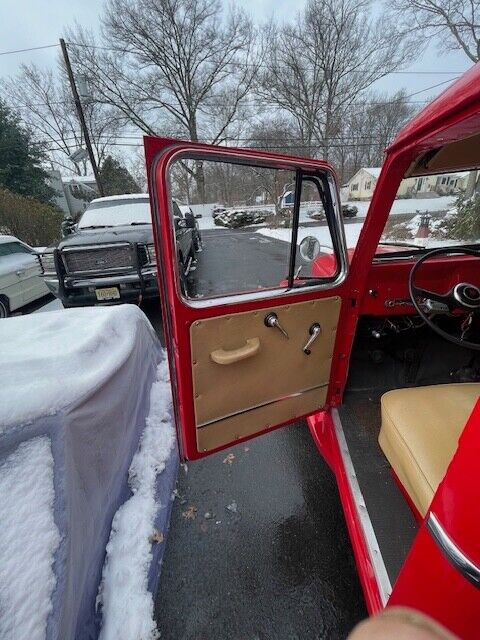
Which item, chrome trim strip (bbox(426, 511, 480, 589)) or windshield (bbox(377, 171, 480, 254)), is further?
windshield (bbox(377, 171, 480, 254))

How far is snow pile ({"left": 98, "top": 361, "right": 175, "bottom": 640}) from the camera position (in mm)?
1380

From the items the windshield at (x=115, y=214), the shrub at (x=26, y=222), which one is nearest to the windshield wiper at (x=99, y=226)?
the windshield at (x=115, y=214)

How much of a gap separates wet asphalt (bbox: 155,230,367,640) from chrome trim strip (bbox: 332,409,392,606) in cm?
A: 42

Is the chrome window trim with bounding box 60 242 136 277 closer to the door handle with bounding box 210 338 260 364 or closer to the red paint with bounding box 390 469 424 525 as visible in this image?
the door handle with bounding box 210 338 260 364

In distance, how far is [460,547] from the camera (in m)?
0.68

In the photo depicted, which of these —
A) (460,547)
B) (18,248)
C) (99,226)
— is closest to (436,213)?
(460,547)

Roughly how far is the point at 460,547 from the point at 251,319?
107 centimetres

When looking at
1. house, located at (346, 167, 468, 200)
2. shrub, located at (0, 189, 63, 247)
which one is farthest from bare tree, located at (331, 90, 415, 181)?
house, located at (346, 167, 468, 200)

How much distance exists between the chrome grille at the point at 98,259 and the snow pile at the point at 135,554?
3.13 m

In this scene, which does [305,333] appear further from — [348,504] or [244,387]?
[348,504]

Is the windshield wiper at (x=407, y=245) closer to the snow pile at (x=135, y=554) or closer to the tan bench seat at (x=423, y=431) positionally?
the tan bench seat at (x=423, y=431)

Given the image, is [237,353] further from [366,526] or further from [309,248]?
[366,526]

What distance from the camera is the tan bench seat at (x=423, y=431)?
4.00ft

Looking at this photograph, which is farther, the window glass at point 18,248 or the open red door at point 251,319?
the window glass at point 18,248
